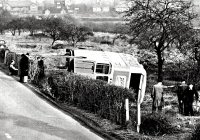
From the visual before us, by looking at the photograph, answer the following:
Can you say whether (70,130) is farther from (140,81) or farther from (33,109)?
(140,81)

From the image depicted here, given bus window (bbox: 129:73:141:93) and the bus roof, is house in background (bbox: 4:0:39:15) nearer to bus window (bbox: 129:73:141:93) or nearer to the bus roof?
the bus roof

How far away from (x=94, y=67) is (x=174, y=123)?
9510 millimetres

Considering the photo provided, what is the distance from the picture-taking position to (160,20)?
2959 cm

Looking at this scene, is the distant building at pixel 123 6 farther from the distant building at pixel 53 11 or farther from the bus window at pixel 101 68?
the distant building at pixel 53 11

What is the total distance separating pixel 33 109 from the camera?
16156mm

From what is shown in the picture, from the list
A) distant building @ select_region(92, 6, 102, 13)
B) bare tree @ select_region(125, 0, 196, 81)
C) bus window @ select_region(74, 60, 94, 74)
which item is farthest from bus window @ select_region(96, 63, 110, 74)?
distant building @ select_region(92, 6, 102, 13)

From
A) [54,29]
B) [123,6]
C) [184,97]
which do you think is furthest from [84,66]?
[123,6]

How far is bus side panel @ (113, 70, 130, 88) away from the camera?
22.5m

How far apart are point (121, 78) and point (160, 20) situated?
28.7 feet

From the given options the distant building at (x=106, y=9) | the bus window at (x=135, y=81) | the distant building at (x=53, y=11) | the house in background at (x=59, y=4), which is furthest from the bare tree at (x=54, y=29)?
the house in background at (x=59, y=4)

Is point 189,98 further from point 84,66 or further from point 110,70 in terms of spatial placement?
point 84,66

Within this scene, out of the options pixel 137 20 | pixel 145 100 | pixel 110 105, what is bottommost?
pixel 145 100

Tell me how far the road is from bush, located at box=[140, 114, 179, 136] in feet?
5.80

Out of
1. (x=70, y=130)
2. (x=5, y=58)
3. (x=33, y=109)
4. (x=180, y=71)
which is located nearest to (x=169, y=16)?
(x=180, y=71)
